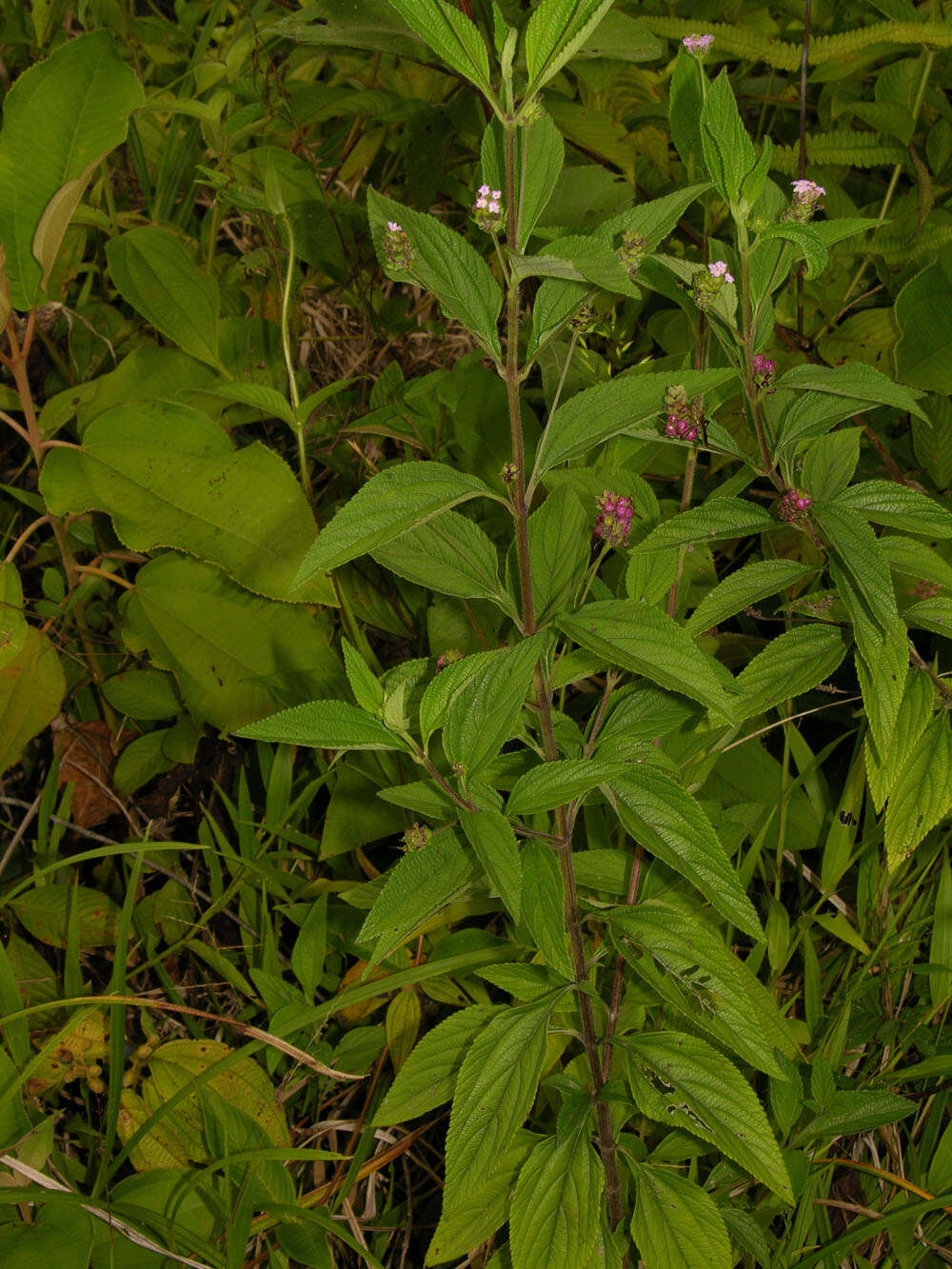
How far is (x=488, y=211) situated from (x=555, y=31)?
14cm

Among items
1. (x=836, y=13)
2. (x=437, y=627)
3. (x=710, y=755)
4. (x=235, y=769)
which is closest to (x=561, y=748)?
(x=710, y=755)

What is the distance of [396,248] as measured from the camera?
894 mm

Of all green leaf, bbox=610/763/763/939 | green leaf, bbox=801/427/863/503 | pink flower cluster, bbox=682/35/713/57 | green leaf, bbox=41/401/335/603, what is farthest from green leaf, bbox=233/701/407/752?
pink flower cluster, bbox=682/35/713/57

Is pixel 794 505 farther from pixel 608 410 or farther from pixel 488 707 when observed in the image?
pixel 488 707

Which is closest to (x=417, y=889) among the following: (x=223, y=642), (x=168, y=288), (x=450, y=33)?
(x=450, y=33)

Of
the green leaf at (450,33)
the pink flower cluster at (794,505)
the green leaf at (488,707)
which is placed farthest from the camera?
the pink flower cluster at (794,505)

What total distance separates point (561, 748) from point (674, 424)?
13.4 inches

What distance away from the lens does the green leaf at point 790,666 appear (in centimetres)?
115

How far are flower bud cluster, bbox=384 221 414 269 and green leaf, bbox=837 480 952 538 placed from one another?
1.64 feet

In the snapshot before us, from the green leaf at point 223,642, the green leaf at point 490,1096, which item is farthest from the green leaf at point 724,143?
the green leaf at point 223,642

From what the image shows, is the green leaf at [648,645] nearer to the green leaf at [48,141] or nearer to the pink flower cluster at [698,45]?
the pink flower cluster at [698,45]

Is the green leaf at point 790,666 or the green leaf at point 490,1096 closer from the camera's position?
the green leaf at point 490,1096

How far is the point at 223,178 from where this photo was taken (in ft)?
5.79

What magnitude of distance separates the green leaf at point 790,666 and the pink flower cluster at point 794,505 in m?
0.14
